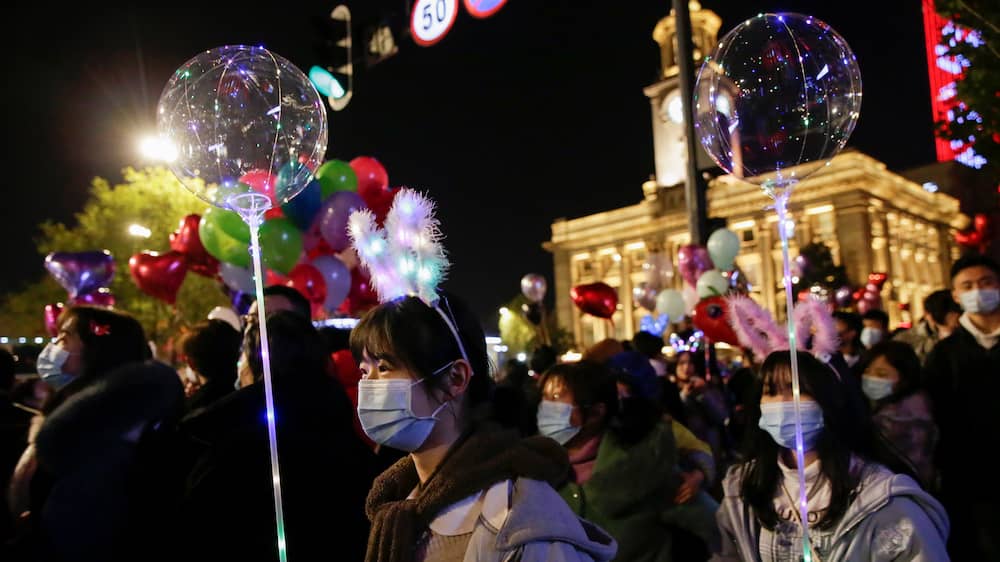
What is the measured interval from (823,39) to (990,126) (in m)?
5.65

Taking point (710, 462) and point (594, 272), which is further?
point (594, 272)

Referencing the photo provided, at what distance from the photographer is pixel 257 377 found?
3.20 meters

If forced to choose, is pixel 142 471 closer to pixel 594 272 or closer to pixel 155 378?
pixel 155 378

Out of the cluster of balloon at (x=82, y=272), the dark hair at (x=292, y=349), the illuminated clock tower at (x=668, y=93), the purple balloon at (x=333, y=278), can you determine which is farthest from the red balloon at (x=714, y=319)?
the illuminated clock tower at (x=668, y=93)

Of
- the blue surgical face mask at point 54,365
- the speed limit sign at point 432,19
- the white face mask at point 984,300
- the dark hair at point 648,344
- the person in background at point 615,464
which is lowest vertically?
the person in background at point 615,464

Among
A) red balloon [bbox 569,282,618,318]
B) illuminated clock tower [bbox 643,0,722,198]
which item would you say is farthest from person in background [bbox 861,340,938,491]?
illuminated clock tower [bbox 643,0,722,198]

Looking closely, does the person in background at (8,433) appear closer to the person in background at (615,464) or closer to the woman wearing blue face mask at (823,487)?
the person in background at (615,464)

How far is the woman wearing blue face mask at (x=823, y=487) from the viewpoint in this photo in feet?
7.61

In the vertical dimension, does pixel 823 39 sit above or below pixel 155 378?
above

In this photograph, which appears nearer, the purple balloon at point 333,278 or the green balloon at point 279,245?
the green balloon at point 279,245

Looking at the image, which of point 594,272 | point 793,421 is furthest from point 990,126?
point 594,272

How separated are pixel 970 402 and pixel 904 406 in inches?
13.5

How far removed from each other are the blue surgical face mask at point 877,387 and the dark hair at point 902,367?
4cm

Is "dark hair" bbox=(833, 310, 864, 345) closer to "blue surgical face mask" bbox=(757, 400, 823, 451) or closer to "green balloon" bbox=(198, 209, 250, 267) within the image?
"blue surgical face mask" bbox=(757, 400, 823, 451)
